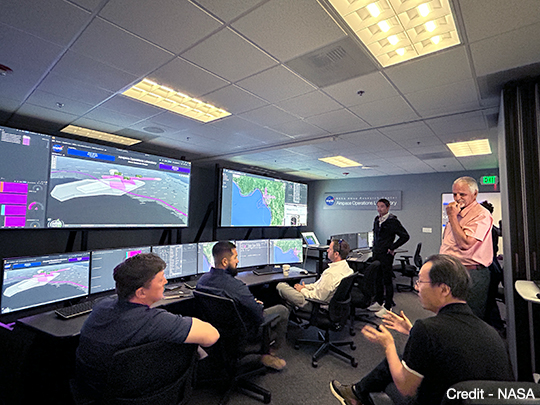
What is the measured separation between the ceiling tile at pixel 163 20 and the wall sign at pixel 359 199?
251 inches

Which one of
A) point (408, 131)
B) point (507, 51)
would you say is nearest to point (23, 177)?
point (507, 51)

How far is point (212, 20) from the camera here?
1523 mm

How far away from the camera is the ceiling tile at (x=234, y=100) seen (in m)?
2.43

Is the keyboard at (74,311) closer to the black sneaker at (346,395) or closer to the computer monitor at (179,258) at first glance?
the computer monitor at (179,258)

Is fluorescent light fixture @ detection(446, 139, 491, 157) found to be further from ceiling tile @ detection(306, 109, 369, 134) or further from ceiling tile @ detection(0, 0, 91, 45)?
ceiling tile @ detection(0, 0, 91, 45)

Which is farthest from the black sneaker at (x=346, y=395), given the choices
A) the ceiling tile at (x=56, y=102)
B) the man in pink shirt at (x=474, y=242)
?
the ceiling tile at (x=56, y=102)

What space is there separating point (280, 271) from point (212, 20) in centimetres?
296

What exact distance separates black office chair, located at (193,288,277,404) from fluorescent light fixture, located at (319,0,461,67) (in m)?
1.90

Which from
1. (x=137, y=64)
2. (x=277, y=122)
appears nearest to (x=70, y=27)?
(x=137, y=64)

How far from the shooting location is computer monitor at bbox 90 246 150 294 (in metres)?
2.40

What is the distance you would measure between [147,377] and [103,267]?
1.68 meters

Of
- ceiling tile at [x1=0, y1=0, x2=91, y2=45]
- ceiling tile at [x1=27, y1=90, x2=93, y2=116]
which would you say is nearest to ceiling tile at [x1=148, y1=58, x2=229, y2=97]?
ceiling tile at [x1=0, y1=0, x2=91, y2=45]

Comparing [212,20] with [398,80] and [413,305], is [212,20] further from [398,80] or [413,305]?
[413,305]

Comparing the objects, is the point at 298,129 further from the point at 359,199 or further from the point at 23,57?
the point at 359,199
